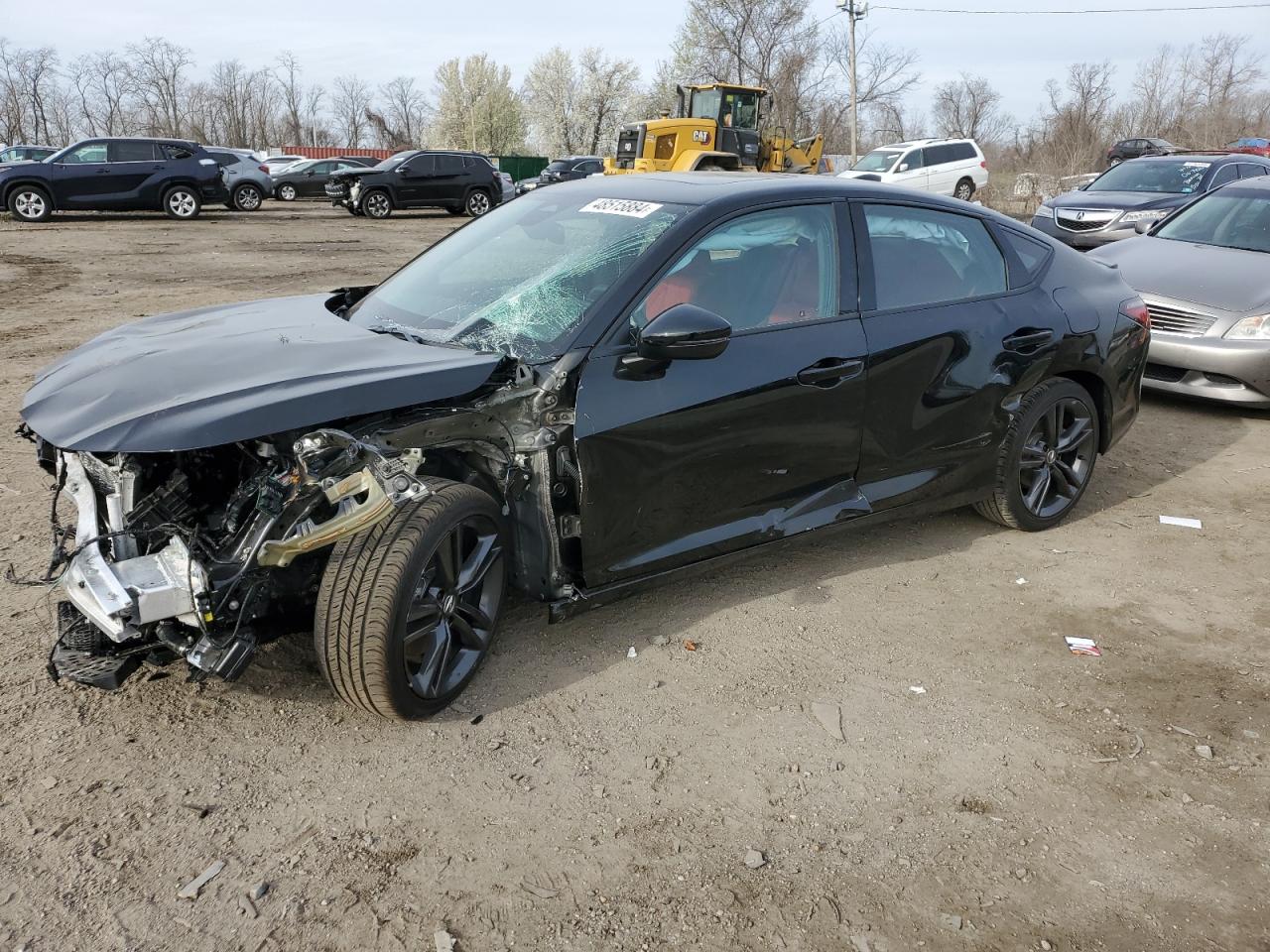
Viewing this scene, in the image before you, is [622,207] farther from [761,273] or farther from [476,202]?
[476,202]

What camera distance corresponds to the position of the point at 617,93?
72688 mm

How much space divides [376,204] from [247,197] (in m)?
3.46

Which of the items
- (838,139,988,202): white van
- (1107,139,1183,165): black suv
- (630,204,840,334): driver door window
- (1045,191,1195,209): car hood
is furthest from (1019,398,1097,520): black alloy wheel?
(1107,139,1183,165): black suv

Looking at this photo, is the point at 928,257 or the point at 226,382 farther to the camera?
the point at 928,257

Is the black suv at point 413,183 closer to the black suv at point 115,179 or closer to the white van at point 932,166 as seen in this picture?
the black suv at point 115,179

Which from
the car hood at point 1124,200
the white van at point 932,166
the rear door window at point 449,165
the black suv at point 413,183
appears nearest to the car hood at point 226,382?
the car hood at point 1124,200

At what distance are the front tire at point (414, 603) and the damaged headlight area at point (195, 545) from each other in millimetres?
115

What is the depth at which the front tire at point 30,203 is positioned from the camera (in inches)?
752

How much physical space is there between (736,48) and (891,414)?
51.8 m

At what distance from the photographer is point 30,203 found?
19375 mm

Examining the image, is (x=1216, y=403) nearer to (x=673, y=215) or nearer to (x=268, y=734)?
(x=673, y=215)

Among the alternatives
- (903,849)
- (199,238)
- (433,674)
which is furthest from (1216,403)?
(199,238)

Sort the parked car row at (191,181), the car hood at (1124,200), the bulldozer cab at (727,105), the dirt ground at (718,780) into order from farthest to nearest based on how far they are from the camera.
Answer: the bulldozer cab at (727,105) < the parked car row at (191,181) < the car hood at (1124,200) < the dirt ground at (718,780)

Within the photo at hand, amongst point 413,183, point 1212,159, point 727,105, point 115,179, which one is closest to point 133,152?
point 115,179
